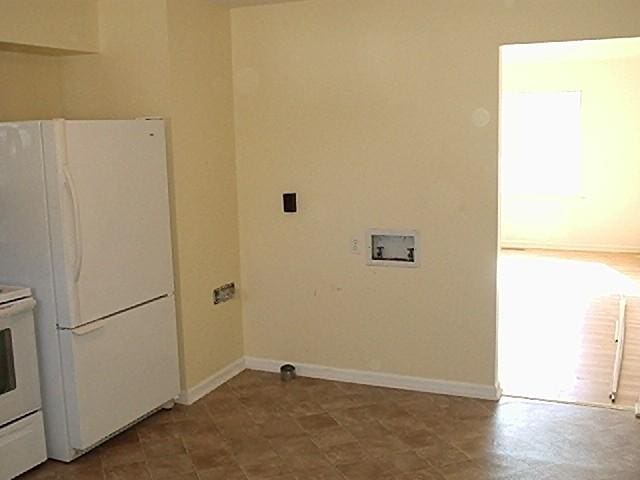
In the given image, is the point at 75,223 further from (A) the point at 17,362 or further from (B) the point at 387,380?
(B) the point at 387,380

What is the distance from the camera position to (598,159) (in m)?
8.99

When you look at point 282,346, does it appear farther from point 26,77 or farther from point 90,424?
point 26,77

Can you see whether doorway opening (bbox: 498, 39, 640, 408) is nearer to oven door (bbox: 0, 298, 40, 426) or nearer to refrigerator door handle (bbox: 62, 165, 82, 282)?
refrigerator door handle (bbox: 62, 165, 82, 282)

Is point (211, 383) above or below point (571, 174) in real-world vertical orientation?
below

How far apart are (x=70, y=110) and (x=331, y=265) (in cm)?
186

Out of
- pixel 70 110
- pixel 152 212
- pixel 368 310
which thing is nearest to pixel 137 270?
pixel 152 212

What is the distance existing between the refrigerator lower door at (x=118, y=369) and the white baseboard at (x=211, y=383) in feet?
0.48

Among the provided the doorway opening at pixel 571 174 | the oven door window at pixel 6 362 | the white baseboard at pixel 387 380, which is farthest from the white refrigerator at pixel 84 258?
the doorway opening at pixel 571 174

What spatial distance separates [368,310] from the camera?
4562 millimetres

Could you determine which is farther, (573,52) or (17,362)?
(573,52)

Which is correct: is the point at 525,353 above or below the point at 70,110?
below

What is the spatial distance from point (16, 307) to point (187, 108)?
1540 millimetres

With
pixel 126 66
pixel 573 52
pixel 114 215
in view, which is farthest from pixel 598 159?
pixel 114 215

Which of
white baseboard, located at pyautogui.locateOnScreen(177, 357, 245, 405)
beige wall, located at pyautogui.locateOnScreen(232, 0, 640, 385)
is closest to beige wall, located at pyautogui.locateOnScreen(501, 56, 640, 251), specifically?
beige wall, located at pyautogui.locateOnScreen(232, 0, 640, 385)
